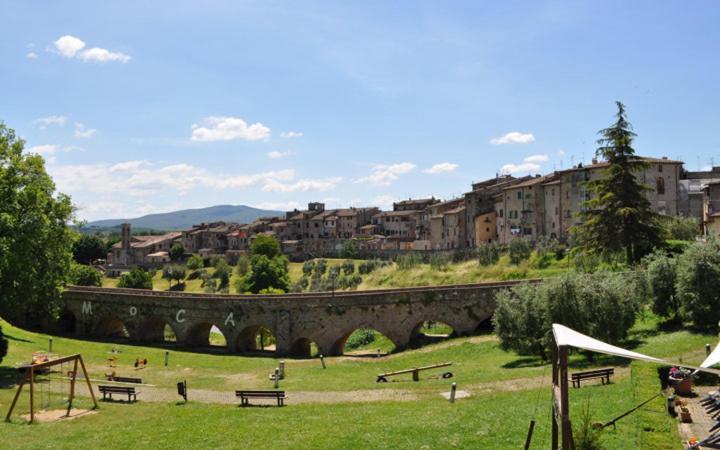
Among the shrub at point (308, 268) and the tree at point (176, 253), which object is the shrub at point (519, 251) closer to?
the shrub at point (308, 268)

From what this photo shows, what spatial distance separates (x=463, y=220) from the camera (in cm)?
9100

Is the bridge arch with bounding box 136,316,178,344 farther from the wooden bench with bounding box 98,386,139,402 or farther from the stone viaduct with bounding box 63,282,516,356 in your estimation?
the wooden bench with bounding box 98,386,139,402

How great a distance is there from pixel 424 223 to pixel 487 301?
2768 inches

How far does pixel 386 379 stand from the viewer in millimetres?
29172

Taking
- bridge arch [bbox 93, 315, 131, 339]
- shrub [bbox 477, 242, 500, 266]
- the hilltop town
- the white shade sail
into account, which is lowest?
bridge arch [bbox 93, 315, 131, 339]

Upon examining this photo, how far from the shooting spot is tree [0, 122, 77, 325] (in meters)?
28.2

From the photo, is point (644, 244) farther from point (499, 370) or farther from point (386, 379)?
point (386, 379)

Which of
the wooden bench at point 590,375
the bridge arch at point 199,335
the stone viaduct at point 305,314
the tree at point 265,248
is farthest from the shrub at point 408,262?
the wooden bench at point 590,375

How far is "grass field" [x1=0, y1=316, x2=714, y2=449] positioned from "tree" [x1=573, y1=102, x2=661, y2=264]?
373 inches

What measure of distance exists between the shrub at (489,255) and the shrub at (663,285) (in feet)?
111

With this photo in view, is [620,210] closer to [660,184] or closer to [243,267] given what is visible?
[660,184]

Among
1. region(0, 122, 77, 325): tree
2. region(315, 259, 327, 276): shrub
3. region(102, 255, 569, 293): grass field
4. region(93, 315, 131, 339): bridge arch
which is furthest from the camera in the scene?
region(315, 259, 327, 276): shrub

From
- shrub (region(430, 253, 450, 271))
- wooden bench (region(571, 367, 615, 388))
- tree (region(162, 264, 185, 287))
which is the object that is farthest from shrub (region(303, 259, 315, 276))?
wooden bench (region(571, 367, 615, 388))

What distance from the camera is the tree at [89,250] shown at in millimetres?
135625
